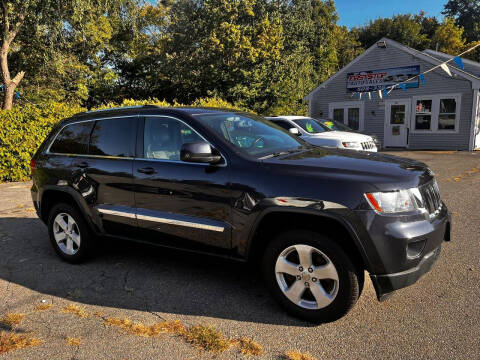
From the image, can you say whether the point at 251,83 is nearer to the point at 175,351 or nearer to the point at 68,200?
the point at 68,200

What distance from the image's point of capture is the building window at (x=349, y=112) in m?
20.1

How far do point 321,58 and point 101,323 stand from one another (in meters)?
40.3

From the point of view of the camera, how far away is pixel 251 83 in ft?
79.8

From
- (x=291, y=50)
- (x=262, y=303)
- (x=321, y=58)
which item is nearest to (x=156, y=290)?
(x=262, y=303)

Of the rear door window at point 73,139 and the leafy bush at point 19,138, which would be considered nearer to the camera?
the rear door window at point 73,139

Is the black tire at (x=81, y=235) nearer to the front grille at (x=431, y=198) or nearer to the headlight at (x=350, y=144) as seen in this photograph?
the front grille at (x=431, y=198)

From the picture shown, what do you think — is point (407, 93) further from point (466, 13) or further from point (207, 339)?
point (466, 13)

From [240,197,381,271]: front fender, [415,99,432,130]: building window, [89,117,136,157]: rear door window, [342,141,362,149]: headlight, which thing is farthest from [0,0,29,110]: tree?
[415,99,432,130]: building window

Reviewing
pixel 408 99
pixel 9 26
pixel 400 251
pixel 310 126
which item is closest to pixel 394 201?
pixel 400 251

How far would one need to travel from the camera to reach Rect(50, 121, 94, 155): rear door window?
14.3 feet

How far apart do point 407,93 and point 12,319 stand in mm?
18998

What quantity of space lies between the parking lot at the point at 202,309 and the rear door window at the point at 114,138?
3.36 ft

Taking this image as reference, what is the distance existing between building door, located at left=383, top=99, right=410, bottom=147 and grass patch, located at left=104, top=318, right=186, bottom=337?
1821 centimetres

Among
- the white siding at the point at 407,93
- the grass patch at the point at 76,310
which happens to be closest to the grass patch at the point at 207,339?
the grass patch at the point at 76,310
